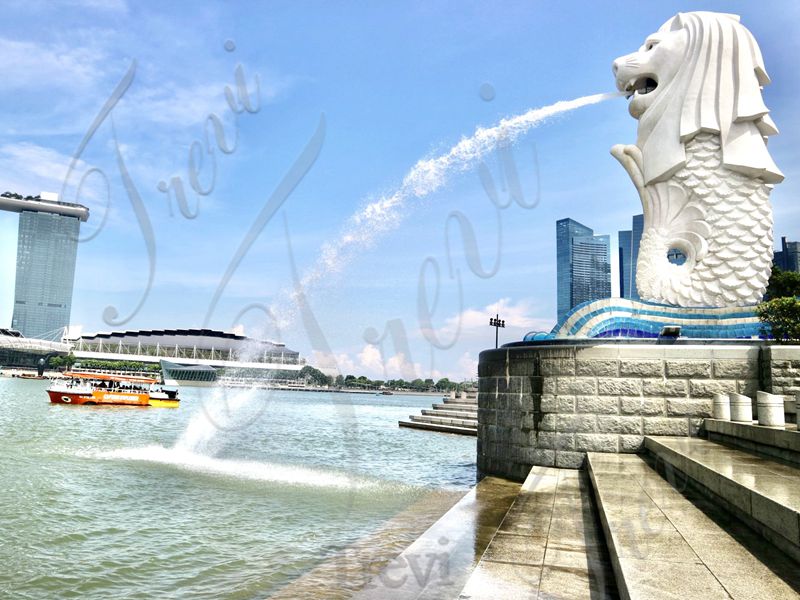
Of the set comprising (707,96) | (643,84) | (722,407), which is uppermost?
(643,84)

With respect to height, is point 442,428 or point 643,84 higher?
point 643,84

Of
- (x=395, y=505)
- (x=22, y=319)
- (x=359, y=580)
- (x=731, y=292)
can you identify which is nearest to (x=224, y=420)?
(x=395, y=505)

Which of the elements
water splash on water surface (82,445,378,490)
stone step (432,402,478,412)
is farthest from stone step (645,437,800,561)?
stone step (432,402,478,412)

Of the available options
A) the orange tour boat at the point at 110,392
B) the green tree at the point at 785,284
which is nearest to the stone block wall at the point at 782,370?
the green tree at the point at 785,284

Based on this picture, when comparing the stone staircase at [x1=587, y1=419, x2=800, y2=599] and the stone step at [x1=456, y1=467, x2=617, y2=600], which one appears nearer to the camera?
the stone staircase at [x1=587, y1=419, x2=800, y2=599]

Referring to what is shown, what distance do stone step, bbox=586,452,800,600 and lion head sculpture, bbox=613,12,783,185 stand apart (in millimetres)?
12640

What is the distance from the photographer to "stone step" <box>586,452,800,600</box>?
418 centimetres

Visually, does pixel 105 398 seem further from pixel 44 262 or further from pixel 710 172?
pixel 44 262

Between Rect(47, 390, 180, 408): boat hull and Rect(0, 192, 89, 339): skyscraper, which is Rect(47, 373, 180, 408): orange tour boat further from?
Rect(0, 192, 89, 339): skyscraper

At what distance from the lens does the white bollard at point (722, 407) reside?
10.8 metres

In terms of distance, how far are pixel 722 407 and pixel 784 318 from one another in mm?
2999

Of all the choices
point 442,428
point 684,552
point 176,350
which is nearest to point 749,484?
point 684,552

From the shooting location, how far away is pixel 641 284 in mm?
17344

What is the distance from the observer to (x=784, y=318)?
40.6ft
